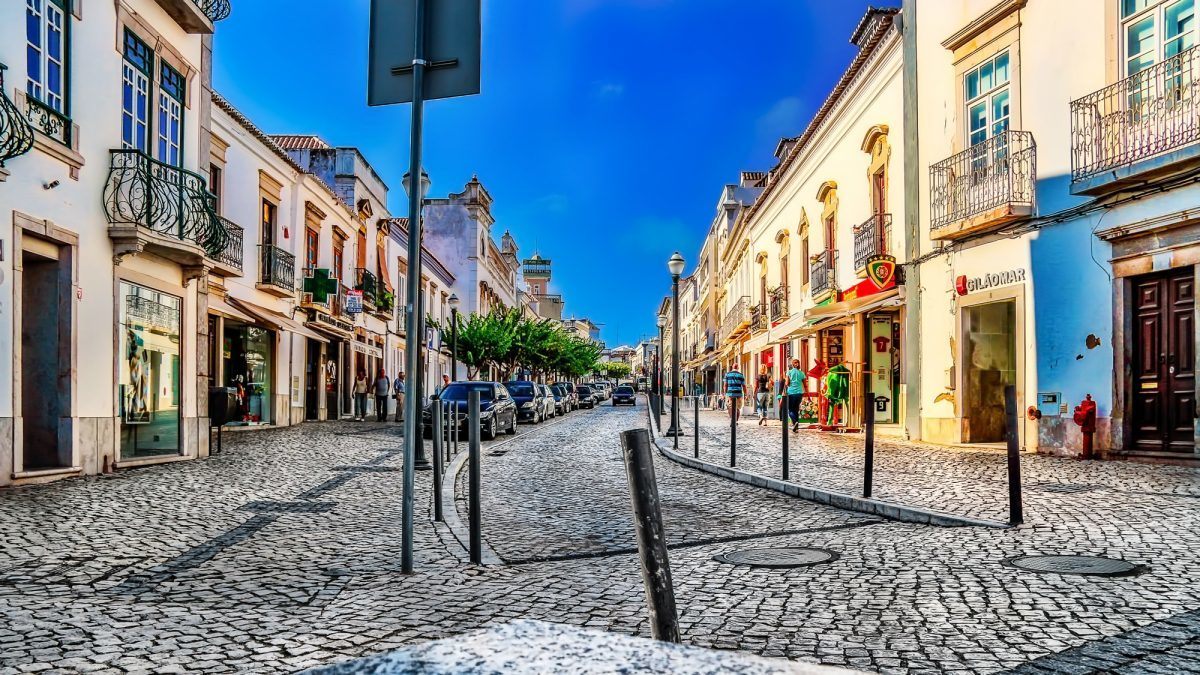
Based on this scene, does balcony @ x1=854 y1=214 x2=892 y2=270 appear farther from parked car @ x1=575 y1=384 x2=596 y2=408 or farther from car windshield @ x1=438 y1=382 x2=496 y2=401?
parked car @ x1=575 y1=384 x2=596 y2=408

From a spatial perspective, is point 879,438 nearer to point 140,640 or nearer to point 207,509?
→ point 207,509

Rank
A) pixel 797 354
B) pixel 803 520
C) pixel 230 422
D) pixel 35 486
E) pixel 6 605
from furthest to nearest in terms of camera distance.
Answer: pixel 797 354 < pixel 230 422 < pixel 35 486 < pixel 803 520 < pixel 6 605

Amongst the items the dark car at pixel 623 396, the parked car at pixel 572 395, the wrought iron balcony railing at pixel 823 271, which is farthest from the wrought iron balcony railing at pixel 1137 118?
the dark car at pixel 623 396

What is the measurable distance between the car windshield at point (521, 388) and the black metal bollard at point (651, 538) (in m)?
26.9

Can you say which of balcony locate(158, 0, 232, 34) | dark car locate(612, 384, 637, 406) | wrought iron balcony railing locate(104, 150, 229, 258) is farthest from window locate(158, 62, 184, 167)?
dark car locate(612, 384, 637, 406)

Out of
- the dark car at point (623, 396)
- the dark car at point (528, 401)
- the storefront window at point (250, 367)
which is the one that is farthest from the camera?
the dark car at point (623, 396)

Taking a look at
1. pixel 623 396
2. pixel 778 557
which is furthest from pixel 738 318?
pixel 778 557

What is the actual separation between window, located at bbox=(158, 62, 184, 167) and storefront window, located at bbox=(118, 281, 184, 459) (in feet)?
7.51

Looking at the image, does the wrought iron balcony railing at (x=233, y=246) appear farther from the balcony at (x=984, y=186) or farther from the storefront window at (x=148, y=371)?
the balcony at (x=984, y=186)

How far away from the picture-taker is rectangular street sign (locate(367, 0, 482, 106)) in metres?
5.63

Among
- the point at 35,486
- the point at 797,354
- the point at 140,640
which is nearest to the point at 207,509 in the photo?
the point at 35,486

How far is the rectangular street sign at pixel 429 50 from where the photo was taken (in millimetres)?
5629

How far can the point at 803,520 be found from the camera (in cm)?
794

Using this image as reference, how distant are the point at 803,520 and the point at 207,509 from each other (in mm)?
5774
